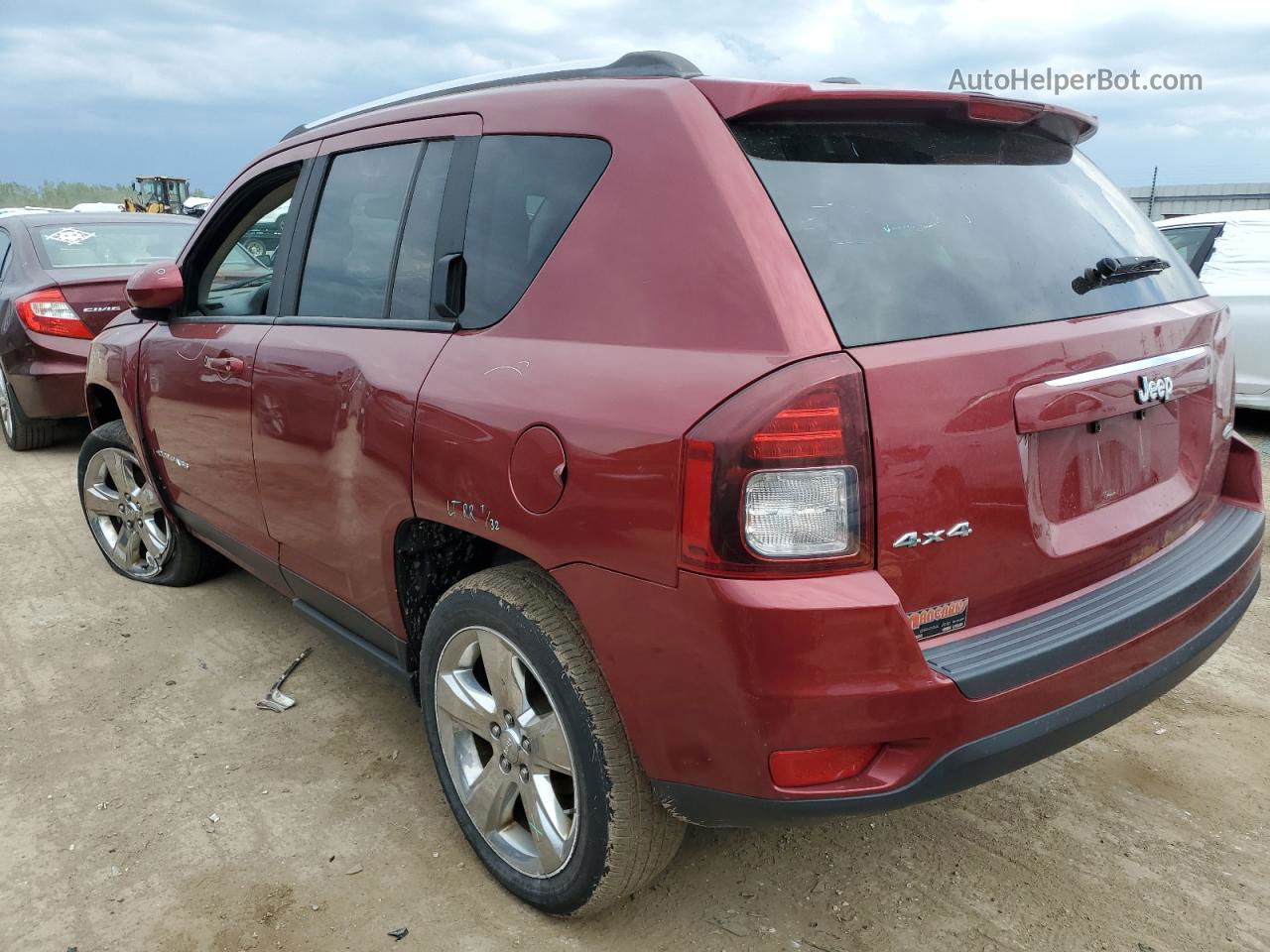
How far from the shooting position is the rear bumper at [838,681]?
1.58 meters

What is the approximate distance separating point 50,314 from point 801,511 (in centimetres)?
626

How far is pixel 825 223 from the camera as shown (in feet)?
5.79

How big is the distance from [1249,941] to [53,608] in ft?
14.0

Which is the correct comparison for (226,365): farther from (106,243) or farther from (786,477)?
(106,243)

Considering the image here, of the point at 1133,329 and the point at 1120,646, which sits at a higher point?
the point at 1133,329

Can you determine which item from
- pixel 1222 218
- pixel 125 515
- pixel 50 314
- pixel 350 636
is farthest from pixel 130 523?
pixel 1222 218

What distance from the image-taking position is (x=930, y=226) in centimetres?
186

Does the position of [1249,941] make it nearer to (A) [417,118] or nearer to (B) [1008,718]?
(B) [1008,718]

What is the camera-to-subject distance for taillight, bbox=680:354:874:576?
1565 millimetres

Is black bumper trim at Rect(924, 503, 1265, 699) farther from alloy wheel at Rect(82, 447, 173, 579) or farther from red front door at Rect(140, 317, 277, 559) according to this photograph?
alloy wheel at Rect(82, 447, 173, 579)

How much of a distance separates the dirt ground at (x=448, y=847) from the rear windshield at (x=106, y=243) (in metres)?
4.28

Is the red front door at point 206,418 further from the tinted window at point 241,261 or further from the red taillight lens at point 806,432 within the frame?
the red taillight lens at point 806,432

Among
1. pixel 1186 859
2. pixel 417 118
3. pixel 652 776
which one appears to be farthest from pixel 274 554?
pixel 1186 859

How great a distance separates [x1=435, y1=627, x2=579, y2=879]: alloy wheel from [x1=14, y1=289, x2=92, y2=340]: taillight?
17.2 ft
